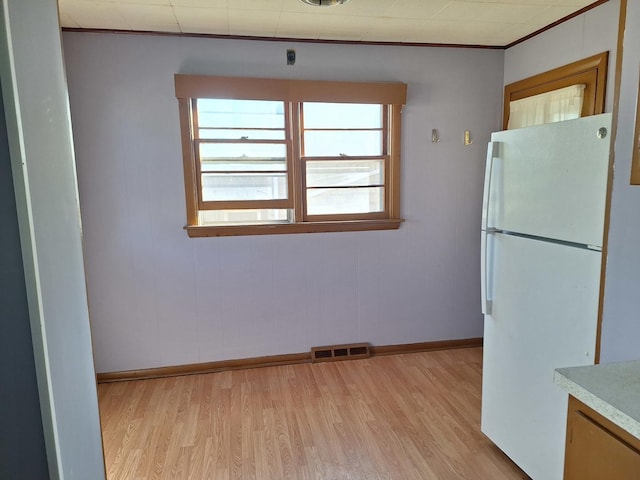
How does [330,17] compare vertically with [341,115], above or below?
above

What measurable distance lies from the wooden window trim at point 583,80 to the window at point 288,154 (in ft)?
2.93

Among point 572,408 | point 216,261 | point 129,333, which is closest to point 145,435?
point 129,333

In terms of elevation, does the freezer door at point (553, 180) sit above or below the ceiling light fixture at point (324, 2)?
below

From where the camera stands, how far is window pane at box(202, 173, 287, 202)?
113 inches

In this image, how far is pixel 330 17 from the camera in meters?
2.42

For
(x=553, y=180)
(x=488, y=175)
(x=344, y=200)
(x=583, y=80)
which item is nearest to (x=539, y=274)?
(x=553, y=180)

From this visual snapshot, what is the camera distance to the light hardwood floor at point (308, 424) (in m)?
2.00

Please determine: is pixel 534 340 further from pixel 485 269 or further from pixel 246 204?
pixel 246 204

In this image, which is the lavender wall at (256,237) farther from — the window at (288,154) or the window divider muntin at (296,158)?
the window divider muntin at (296,158)

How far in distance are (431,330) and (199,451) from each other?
200 cm

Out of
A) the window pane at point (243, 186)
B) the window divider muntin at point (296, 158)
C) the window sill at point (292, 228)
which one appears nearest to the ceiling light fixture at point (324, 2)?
the window divider muntin at point (296, 158)

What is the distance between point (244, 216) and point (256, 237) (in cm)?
18

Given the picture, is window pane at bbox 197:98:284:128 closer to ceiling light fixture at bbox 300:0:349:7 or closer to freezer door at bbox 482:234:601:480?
ceiling light fixture at bbox 300:0:349:7

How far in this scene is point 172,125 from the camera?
273 centimetres
